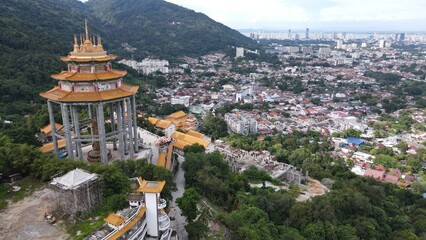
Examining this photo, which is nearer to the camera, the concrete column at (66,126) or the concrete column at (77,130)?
the concrete column at (66,126)

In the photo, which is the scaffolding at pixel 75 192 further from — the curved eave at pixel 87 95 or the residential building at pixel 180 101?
the residential building at pixel 180 101

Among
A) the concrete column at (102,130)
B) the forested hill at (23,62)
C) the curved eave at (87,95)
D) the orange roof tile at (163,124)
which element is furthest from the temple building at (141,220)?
the forested hill at (23,62)

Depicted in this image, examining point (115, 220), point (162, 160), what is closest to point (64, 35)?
point (162, 160)

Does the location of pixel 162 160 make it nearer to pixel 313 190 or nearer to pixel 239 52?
pixel 313 190

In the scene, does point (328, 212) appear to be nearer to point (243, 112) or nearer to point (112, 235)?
point (112, 235)

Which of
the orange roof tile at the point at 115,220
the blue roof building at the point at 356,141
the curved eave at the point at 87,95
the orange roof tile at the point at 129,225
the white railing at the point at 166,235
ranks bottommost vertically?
the blue roof building at the point at 356,141
